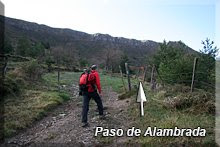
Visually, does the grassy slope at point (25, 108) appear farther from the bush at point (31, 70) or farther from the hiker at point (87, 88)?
the bush at point (31, 70)

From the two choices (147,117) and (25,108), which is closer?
(147,117)

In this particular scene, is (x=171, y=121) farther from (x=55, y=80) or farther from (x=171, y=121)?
(x=55, y=80)

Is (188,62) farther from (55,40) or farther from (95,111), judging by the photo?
(55,40)

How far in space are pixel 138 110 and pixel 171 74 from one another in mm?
3373

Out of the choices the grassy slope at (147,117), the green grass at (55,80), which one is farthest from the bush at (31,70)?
the grassy slope at (147,117)

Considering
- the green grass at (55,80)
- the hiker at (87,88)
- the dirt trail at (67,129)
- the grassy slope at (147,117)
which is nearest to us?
the grassy slope at (147,117)

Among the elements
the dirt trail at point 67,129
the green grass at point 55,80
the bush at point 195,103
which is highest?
the bush at point 195,103

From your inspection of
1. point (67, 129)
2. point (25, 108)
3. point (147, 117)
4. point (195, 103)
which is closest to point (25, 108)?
point (25, 108)

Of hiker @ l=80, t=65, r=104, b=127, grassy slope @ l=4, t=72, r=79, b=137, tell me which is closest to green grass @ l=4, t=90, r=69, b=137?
grassy slope @ l=4, t=72, r=79, b=137

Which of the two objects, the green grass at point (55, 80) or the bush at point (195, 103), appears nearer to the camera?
the bush at point (195, 103)

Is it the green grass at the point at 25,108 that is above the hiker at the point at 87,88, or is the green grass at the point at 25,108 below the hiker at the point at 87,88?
below

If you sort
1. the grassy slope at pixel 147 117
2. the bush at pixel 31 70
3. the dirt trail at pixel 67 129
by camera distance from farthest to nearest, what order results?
the bush at pixel 31 70 < the dirt trail at pixel 67 129 < the grassy slope at pixel 147 117

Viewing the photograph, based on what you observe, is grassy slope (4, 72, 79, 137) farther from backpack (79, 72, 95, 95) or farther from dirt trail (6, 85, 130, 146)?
backpack (79, 72, 95, 95)

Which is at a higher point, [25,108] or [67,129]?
[25,108]
